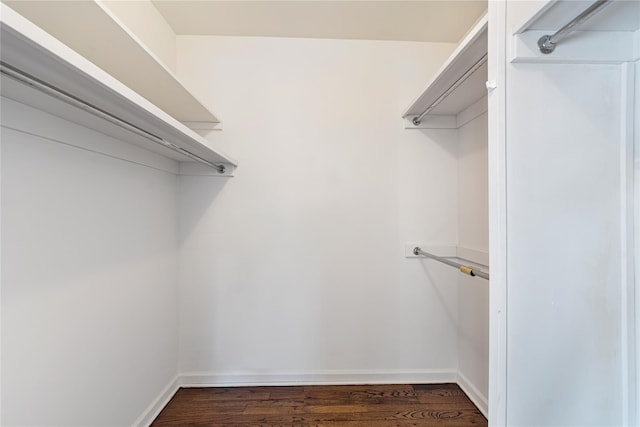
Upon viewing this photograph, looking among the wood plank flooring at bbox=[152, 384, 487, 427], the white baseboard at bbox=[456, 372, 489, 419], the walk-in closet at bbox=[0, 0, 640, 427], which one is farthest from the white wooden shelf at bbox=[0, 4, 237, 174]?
the white baseboard at bbox=[456, 372, 489, 419]

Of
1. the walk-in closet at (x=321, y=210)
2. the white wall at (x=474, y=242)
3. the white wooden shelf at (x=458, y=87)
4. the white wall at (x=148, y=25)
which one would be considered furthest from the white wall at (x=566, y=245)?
the white wall at (x=148, y=25)

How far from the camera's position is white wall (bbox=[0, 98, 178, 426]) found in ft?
2.82

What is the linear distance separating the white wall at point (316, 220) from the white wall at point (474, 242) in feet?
0.23

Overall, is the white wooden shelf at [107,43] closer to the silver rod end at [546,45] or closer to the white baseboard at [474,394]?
the silver rod end at [546,45]

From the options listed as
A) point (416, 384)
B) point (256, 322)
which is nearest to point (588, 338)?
point (416, 384)

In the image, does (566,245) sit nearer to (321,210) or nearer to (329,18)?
(321,210)

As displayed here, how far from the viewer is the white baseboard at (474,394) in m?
1.63

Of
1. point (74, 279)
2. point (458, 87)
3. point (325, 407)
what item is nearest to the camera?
point (74, 279)

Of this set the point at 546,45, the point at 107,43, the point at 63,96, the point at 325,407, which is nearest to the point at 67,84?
the point at 63,96

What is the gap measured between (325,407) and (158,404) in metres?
1.00

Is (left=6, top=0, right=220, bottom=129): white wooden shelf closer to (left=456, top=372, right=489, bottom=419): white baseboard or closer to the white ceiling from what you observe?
the white ceiling

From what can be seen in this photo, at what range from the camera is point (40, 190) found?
935 mm

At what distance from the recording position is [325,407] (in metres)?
1.68

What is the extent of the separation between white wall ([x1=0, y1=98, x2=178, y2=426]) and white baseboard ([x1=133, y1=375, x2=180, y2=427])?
0.04 metres
